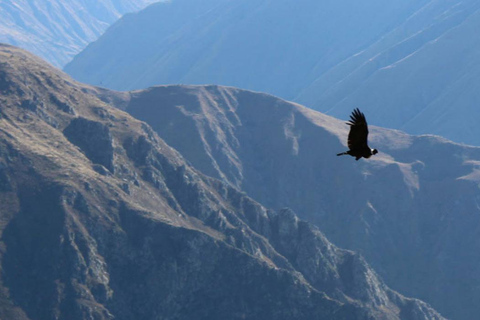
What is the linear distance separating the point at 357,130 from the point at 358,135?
0.48 metres

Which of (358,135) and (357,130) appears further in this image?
(358,135)

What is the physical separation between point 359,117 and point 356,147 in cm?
262

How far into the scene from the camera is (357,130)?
51031mm

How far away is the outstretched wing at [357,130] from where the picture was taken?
5056 centimetres

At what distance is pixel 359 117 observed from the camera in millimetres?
50375

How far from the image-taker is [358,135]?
51.4m

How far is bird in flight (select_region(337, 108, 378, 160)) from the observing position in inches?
1993

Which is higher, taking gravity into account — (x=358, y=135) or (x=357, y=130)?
(x=357, y=130)

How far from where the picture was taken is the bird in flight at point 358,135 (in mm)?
50625

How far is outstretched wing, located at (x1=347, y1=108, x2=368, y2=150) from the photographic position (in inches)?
1991

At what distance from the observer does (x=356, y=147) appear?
52.4m
